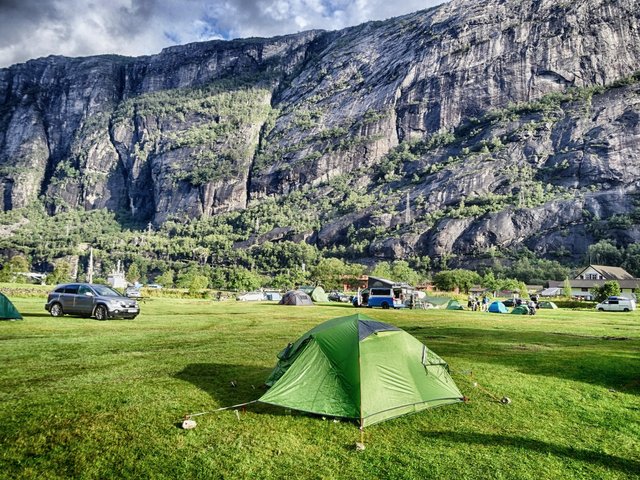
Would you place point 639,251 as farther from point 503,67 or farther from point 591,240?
point 503,67

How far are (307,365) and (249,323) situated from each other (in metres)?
16.6

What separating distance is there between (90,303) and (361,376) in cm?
1938

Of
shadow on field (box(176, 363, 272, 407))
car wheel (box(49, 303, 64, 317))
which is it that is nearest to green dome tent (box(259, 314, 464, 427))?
shadow on field (box(176, 363, 272, 407))

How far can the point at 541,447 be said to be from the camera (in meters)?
6.81

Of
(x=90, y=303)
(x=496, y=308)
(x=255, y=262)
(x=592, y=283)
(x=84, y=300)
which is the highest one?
(x=255, y=262)

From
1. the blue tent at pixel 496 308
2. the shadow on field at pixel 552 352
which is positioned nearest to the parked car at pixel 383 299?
the blue tent at pixel 496 308

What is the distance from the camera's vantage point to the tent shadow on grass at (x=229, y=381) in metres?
8.95

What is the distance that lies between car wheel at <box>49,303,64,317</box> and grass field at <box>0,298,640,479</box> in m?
10.3

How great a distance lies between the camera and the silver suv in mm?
22734

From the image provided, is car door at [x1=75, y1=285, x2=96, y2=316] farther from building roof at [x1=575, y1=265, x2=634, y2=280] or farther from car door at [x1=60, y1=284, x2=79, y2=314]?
building roof at [x1=575, y1=265, x2=634, y2=280]

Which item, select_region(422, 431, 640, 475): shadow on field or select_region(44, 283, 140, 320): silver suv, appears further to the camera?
select_region(44, 283, 140, 320): silver suv

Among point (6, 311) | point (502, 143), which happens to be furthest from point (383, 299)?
point (502, 143)

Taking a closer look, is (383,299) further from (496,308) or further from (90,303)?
(90,303)

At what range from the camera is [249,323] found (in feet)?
81.0
